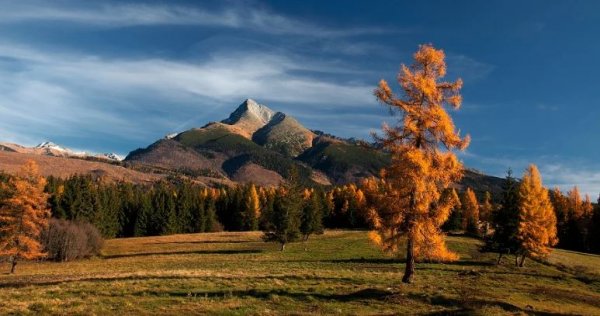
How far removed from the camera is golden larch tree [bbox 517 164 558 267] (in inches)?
2201

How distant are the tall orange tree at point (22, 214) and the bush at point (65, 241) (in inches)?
574

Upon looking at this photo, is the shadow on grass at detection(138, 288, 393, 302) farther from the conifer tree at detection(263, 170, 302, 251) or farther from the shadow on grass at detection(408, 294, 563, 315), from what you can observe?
the conifer tree at detection(263, 170, 302, 251)

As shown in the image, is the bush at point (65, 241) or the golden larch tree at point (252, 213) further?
the golden larch tree at point (252, 213)

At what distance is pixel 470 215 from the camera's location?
112m

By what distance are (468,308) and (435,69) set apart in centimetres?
1378

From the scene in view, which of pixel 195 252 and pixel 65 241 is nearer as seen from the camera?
pixel 65 241

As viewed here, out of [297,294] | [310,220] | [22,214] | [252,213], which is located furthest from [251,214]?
[297,294]

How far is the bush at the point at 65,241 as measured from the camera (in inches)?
2635

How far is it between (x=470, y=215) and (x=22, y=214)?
94187mm

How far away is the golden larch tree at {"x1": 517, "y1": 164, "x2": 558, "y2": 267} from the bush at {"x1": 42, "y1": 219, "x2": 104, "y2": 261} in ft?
199

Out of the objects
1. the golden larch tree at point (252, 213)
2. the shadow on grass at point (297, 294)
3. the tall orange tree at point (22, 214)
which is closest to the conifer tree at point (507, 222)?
the shadow on grass at point (297, 294)

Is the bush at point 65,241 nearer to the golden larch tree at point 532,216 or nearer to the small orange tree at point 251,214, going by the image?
the small orange tree at point 251,214

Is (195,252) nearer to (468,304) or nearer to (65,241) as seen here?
(65,241)

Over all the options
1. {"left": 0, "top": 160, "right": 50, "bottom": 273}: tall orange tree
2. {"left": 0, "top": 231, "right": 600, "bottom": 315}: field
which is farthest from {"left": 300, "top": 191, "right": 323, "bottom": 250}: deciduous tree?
{"left": 0, "top": 160, "right": 50, "bottom": 273}: tall orange tree
